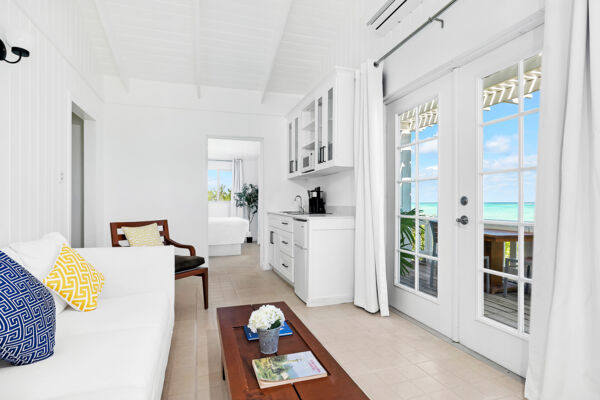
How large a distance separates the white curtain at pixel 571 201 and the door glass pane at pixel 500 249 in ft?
1.22

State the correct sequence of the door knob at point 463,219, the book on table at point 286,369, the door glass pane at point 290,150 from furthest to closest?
the door glass pane at point 290,150 → the door knob at point 463,219 → the book on table at point 286,369

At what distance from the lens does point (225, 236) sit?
5.89 m

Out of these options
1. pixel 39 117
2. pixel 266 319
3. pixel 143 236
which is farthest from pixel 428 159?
pixel 39 117

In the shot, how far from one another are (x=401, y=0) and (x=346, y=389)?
8.62ft

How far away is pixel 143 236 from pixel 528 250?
10.4ft

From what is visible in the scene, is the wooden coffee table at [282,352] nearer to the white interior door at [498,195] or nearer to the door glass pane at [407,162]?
the white interior door at [498,195]

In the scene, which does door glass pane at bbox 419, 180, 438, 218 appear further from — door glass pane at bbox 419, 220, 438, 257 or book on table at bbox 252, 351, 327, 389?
book on table at bbox 252, 351, 327, 389

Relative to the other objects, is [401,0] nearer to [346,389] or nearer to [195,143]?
[346,389]

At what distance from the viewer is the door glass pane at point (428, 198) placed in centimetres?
260

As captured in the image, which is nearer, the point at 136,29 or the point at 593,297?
the point at 593,297

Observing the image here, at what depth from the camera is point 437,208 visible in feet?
8.42

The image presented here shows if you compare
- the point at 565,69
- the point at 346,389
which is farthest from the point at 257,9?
the point at 346,389

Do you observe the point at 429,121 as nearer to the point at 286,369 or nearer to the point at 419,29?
the point at 419,29

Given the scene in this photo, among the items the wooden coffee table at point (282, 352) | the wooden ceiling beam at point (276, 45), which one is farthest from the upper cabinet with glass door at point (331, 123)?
the wooden coffee table at point (282, 352)
